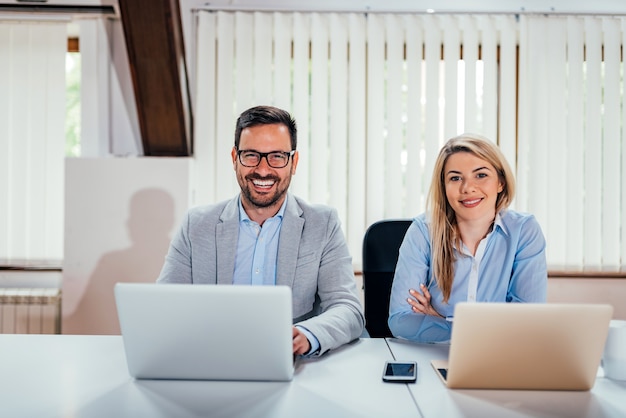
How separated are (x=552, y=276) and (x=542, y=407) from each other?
2797mm

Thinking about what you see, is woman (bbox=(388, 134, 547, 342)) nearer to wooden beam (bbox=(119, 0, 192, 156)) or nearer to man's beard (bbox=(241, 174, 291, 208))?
man's beard (bbox=(241, 174, 291, 208))

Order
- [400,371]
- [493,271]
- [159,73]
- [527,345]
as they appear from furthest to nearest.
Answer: [159,73]
[493,271]
[400,371]
[527,345]

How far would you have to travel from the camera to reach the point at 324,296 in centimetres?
211

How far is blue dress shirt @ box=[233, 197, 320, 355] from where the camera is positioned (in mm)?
2195

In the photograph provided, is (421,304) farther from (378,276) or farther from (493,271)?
(378,276)

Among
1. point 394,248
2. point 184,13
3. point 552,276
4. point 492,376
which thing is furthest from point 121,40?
point 492,376

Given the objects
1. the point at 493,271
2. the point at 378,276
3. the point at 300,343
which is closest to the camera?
the point at 300,343

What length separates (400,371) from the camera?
1494 mm

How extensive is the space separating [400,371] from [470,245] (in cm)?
81

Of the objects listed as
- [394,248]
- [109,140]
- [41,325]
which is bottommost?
[41,325]

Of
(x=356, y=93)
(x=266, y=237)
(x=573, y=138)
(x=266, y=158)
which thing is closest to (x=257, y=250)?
(x=266, y=237)

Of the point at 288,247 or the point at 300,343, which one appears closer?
the point at 300,343

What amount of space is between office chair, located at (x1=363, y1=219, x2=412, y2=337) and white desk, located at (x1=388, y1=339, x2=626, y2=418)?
983 mm

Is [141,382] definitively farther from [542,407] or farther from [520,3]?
[520,3]
